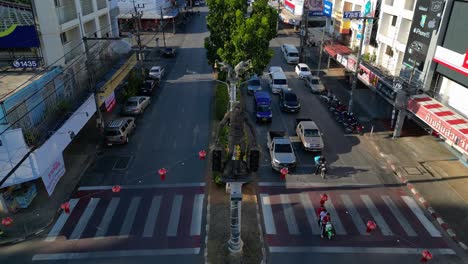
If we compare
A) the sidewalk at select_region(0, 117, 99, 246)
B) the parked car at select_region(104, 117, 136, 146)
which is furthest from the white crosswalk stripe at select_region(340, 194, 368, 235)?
the sidewalk at select_region(0, 117, 99, 246)

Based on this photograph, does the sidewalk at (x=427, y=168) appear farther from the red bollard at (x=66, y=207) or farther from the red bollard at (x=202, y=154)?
the red bollard at (x=66, y=207)

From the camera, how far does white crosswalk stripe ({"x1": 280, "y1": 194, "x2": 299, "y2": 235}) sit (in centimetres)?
2050

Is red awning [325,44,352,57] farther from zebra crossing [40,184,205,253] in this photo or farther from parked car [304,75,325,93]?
zebra crossing [40,184,205,253]

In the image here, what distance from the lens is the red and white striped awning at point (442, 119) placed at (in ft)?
72.8

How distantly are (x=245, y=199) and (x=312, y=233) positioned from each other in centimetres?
491

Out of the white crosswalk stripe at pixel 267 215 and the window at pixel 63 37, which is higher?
the window at pixel 63 37

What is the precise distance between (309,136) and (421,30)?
39.3 feet

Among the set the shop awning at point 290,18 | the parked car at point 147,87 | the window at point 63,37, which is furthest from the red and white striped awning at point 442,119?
the shop awning at point 290,18

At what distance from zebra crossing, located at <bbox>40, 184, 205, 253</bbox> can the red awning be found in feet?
87.1

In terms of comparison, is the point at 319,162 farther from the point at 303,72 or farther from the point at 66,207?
the point at 303,72

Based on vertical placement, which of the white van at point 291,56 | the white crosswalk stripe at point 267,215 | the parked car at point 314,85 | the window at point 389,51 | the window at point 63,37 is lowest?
the white crosswalk stripe at point 267,215

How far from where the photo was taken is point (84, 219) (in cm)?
2148

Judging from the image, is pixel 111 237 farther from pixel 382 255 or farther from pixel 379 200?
pixel 379 200

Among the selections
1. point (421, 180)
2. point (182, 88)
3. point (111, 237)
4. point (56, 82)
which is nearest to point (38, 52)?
point (56, 82)
